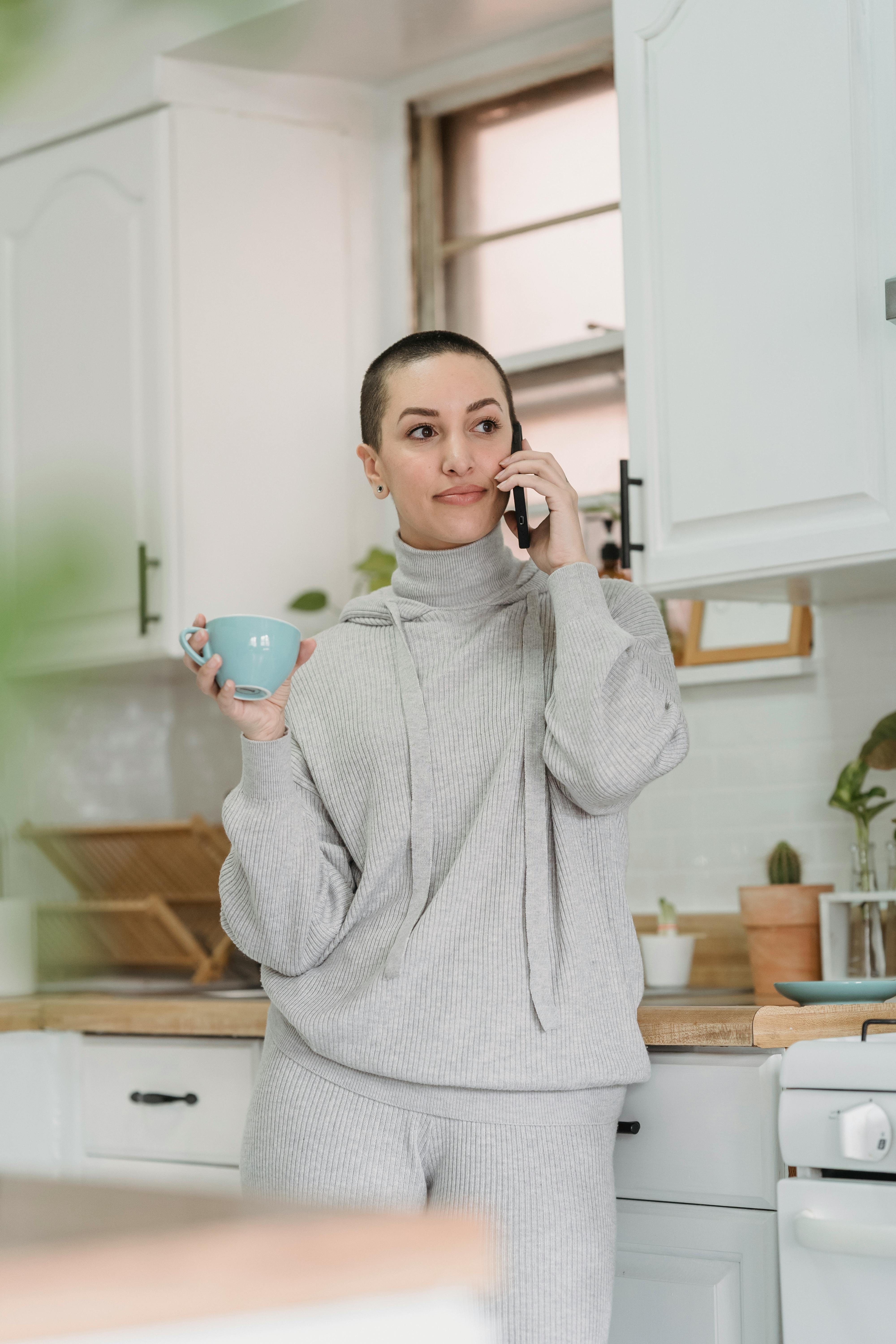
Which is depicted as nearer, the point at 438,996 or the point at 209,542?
the point at 438,996

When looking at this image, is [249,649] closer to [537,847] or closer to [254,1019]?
[537,847]

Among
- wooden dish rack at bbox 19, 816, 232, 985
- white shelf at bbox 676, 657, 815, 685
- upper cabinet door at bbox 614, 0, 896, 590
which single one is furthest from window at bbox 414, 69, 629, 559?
wooden dish rack at bbox 19, 816, 232, 985

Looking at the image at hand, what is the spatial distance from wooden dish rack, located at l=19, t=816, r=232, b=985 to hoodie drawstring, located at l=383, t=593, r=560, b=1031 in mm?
1267

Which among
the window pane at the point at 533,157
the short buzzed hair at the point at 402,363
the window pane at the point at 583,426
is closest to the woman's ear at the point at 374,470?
the short buzzed hair at the point at 402,363

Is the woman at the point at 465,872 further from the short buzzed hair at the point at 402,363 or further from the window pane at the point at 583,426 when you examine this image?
the window pane at the point at 583,426

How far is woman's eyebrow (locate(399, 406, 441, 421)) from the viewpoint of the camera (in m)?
1.56

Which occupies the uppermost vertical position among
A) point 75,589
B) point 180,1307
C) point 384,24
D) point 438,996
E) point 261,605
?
point 384,24

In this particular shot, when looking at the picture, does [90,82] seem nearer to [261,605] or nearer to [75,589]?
[75,589]

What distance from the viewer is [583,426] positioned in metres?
2.74

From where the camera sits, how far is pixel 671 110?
2078mm

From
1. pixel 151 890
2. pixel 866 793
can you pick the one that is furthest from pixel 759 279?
pixel 151 890

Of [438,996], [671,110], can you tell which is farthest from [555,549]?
[671,110]

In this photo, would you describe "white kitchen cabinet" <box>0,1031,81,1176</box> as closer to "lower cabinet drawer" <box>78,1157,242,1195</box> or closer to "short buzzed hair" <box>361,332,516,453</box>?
"lower cabinet drawer" <box>78,1157,242,1195</box>

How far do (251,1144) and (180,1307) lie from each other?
126 cm
